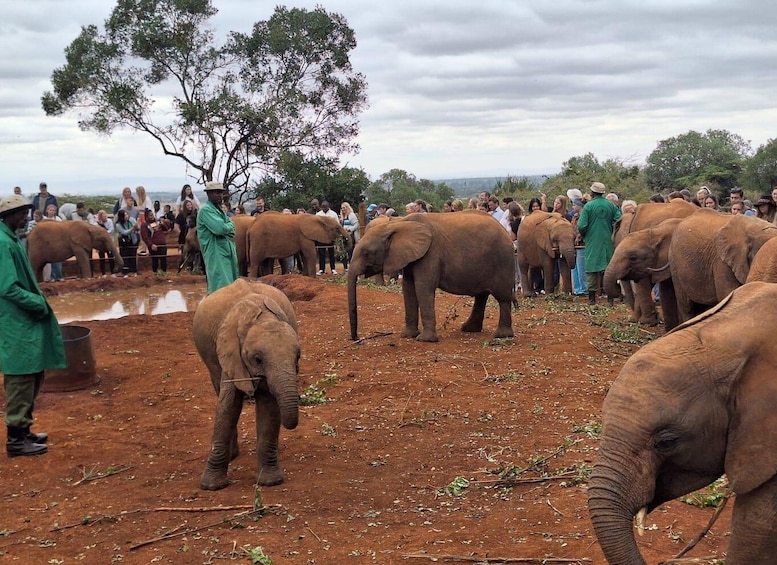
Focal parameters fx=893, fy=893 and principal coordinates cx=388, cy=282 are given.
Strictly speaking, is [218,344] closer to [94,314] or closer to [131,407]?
[131,407]

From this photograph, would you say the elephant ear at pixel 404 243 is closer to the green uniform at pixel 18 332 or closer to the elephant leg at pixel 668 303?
the elephant leg at pixel 668 303

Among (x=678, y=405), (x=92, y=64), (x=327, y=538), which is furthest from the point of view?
(x=92, y=64)

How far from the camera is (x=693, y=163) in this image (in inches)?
1299

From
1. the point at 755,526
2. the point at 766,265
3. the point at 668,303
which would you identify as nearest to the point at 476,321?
the point at 668,303

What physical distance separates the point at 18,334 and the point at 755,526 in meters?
6.73

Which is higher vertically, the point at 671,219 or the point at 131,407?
the point at 671,219

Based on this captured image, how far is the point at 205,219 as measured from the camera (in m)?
10.5

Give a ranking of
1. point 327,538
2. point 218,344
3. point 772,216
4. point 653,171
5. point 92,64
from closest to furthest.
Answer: point 327,538
point 218,344
point 772,216
point 92,64
point 653,171

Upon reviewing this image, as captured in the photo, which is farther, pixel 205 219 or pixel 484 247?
pixel 484 247

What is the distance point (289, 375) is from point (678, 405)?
355cm

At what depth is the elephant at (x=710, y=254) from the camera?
1042 centimetres

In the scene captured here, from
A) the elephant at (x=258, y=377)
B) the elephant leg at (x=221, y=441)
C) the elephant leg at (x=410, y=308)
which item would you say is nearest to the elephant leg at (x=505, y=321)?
the elephant leg at (x=410, y=308)

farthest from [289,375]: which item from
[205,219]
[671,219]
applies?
[671,219]

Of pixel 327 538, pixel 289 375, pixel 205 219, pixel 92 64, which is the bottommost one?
pixel 327 538
